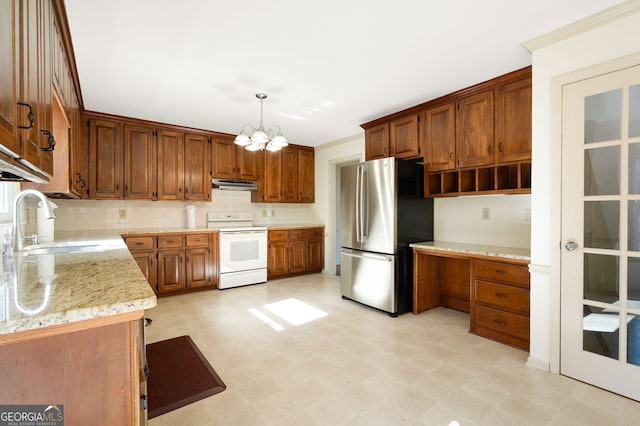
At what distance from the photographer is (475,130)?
2.90 m

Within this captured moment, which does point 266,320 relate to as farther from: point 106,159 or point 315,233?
point 106,159

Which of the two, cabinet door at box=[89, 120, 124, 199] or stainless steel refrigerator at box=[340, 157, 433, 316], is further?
cabinet door at box=[89, 120, 124, 199]

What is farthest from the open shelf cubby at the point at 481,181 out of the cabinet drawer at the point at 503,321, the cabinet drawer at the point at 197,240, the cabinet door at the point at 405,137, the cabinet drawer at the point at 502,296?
the cabinet drawer at the point at 197,240

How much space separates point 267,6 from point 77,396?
2115mm

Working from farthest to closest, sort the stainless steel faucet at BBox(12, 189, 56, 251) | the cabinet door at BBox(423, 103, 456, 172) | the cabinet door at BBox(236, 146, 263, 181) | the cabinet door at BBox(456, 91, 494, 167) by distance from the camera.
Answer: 1. the cabinet door at BBox(236, 146, 263, 181)
2. the cabinet door at BBox(423, 103, 456, 172)
3. the cabinet door at BBox(456, 91, 494, 167)
4. the stainless steel faucet at BBox(12, 189, 56, 251)

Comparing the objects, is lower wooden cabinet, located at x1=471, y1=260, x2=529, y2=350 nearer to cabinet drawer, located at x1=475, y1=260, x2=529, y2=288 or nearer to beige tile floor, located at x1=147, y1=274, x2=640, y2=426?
cabinet drawer, located at x1=475, y1=260, x2=529, y2=288

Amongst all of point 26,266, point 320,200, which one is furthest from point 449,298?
point 26,266

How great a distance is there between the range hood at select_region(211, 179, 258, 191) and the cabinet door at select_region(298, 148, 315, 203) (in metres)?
0.93

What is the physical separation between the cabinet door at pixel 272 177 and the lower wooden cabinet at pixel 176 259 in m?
1.24

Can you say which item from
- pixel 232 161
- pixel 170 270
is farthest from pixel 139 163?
pixel 170 270

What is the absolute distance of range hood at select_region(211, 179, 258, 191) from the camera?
466 centimetres

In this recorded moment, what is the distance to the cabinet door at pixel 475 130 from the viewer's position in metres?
2.80

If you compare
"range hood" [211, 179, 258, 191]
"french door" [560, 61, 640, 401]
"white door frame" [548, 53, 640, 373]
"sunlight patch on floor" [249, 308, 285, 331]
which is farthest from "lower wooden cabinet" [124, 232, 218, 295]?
"french door" [560, 61, 640, 401]

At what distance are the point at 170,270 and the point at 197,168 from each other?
5.14ft
